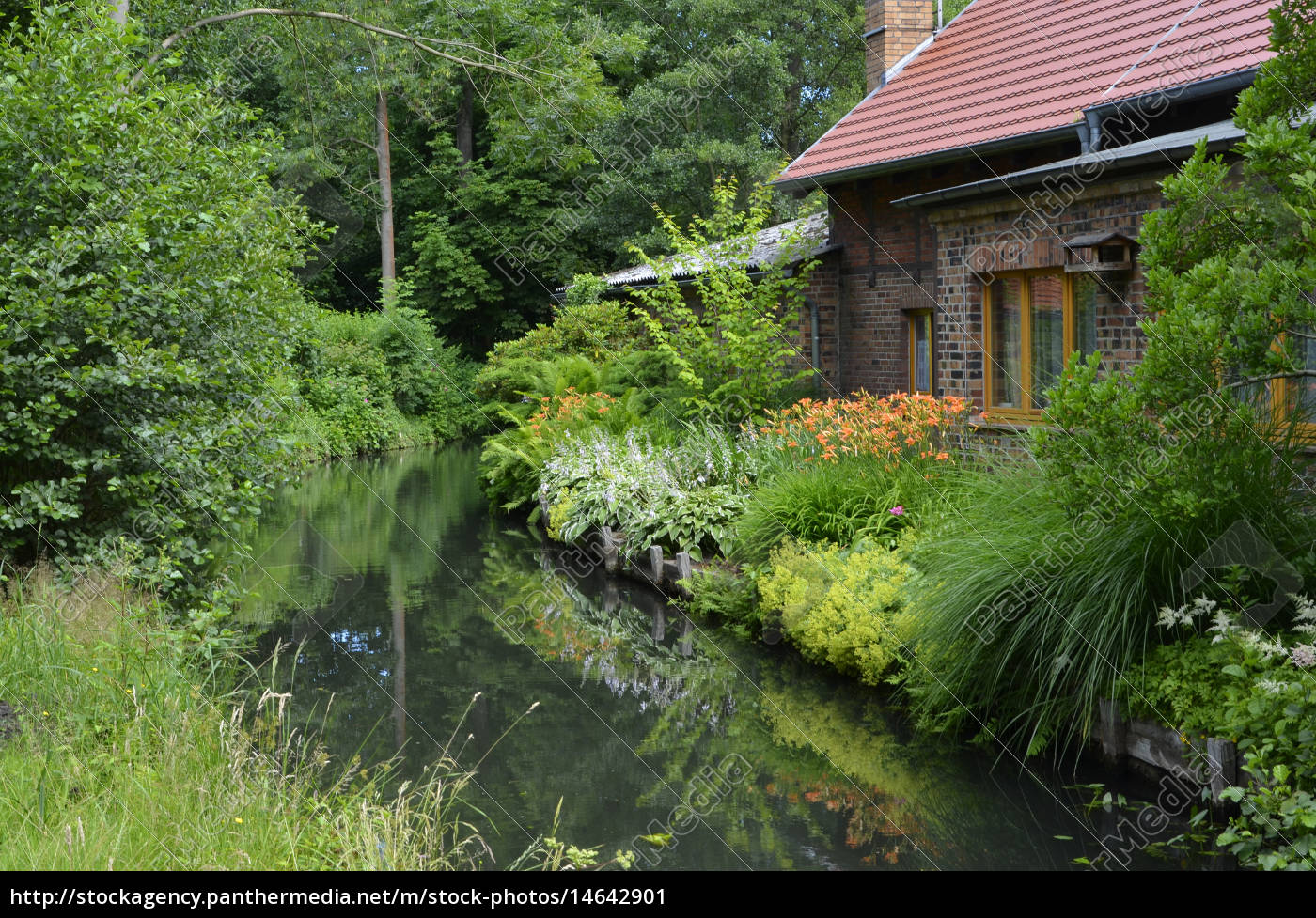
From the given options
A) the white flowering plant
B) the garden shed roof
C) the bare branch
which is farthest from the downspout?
the bare branch

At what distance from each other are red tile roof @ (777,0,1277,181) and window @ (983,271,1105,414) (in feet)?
6.45

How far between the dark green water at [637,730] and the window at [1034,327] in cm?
412

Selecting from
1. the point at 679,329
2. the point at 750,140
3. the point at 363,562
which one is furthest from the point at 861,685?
the point at 750,140

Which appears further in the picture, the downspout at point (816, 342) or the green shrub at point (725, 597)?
the downspout at point (816, 342)

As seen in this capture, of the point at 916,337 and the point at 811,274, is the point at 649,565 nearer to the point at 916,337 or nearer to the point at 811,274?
the point at 916,337

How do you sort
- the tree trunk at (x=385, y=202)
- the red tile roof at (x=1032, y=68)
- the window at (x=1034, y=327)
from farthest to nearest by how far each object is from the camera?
the tree trunk at (x=385, y=202) < the red tile roof at (x=1032, y=68) < the window at (x=1034, y=327)

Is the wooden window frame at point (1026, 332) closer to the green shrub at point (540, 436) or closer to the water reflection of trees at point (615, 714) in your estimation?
the water reflection of trees at point (615, 714)

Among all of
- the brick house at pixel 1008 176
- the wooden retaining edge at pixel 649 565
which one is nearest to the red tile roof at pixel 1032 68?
the brick house at pixel 1008 176

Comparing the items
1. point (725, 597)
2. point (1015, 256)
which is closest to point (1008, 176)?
point (1015, 256)

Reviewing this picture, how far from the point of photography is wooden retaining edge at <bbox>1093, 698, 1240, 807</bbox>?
5.14 meters

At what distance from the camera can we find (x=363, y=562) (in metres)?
13.5

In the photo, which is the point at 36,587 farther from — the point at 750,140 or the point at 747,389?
the point at 750,140

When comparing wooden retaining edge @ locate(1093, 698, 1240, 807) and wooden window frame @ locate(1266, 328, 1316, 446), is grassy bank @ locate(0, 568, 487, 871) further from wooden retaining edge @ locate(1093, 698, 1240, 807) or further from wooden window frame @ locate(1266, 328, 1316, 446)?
wooden window frame @ locate(1266, 328, 1316, 446)

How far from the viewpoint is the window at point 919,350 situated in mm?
15047
